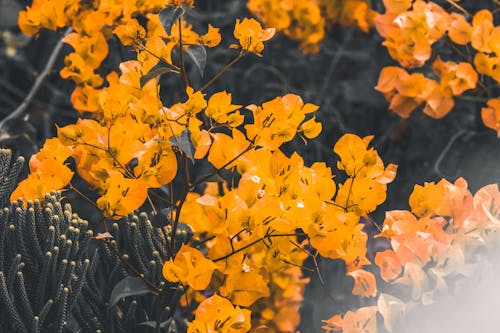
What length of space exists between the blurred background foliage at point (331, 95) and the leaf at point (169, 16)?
547 mm

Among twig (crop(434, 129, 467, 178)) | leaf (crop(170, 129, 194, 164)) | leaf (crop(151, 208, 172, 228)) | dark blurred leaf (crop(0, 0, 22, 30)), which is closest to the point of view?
leaf (crop(170, 129, 194, 164))

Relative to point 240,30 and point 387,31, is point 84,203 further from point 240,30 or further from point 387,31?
point 240,30

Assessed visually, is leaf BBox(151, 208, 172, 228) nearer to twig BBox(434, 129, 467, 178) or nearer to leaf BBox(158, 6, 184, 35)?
leaf BBox(158, 6, 184, 35)

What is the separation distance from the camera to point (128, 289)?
3.24 ft

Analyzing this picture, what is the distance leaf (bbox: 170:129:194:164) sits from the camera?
912 mm

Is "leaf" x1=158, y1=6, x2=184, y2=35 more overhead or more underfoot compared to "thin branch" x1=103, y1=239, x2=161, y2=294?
more overhead

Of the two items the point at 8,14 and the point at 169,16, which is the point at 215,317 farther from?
the point at 8,14

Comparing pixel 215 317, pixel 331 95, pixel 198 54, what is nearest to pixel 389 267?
pixel 215 317

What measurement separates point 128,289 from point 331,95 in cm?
120

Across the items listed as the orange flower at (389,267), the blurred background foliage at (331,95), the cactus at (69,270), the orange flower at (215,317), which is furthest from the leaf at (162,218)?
the blurred background foliage at (331,95)

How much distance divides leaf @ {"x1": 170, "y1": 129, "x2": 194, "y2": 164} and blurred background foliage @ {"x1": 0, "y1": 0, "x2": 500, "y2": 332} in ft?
2.14

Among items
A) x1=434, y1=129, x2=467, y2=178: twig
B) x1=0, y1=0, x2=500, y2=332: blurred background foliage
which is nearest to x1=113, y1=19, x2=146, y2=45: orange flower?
x1=0, y1=0, x2=500, y2=332: blurred background foliage

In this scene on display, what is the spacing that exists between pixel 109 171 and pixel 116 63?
0.61 metres

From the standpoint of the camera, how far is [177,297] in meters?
1.07
